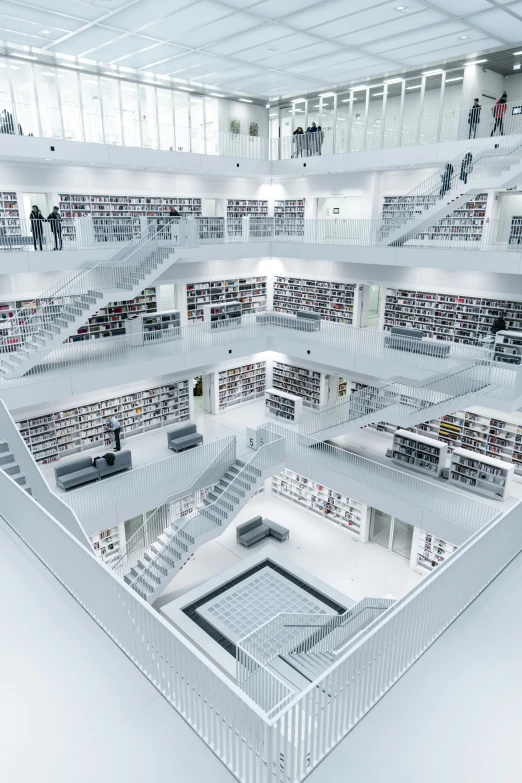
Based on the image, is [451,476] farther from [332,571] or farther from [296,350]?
[296,350]

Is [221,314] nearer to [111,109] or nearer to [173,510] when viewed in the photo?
[173,510]

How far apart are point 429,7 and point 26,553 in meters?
11.5

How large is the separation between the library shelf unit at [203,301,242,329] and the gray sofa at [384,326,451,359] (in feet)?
16.0

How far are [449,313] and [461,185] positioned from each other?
12.1ft

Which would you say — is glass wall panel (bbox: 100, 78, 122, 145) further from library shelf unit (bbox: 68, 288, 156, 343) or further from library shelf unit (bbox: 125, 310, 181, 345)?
library shelf unit (bbox: 125, 310, 181, 345)

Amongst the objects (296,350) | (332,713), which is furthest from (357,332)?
(332,713)

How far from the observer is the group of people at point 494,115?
12.8 m

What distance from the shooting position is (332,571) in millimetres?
13516

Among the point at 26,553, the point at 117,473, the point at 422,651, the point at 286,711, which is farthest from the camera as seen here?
the point at 117,473

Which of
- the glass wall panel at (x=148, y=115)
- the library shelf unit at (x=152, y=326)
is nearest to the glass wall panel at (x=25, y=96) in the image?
the glass wall panel at (x=148, y=115)

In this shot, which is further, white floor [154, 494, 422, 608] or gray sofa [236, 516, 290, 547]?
gray sofa [236, 516, 290, 547]

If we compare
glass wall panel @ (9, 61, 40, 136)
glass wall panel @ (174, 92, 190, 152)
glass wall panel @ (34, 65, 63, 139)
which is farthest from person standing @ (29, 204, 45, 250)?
glass wall panel @ (174, 92, 190, 152)

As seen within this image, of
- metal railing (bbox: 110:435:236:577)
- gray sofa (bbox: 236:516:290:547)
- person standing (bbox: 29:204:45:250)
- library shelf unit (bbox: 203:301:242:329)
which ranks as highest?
person standing (bbox: 29:204:45:250)

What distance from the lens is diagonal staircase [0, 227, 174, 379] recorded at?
470 inches
